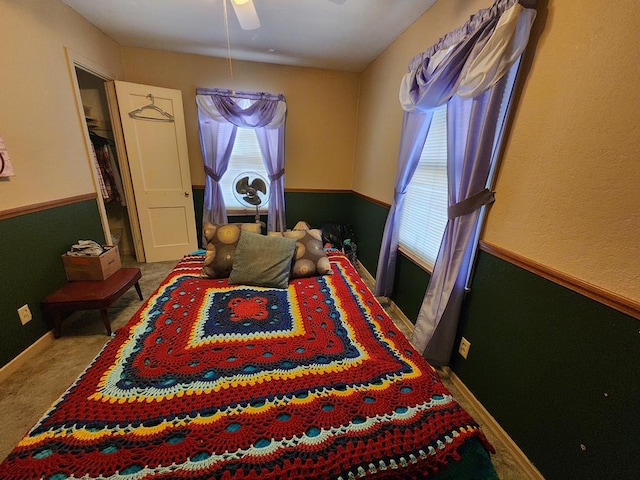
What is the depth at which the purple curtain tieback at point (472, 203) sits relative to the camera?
132cm

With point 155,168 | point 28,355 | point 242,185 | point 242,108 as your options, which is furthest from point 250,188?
point 28,355

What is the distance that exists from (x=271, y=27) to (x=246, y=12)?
975 millimetres

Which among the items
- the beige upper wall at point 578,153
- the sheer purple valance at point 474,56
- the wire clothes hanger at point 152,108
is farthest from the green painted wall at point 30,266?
the beige upper wall at point 578,153

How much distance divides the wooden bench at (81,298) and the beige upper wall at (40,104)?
0.64 m

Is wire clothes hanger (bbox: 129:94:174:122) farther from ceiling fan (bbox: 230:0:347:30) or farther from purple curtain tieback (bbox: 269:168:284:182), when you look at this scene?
ceiling fan (bbox: 230:0:347:30)

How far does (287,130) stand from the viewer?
330 centimetres

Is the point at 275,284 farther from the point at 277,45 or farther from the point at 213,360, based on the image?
the point at 277,45

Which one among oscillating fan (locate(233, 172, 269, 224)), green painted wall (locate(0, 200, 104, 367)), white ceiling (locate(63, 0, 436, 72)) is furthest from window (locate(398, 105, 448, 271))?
green painted wall (locate(0, 200, 104, 367))

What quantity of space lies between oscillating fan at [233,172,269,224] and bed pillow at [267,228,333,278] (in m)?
1.34

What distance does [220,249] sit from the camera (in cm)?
183

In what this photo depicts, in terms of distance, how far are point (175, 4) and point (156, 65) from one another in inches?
46.5

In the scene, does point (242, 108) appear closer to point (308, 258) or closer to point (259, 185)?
point (259, 185)

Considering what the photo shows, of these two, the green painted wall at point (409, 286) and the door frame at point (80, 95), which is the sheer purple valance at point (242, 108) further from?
the green painted wall at point (409, 286)

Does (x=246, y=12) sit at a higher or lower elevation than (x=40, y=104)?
higher
